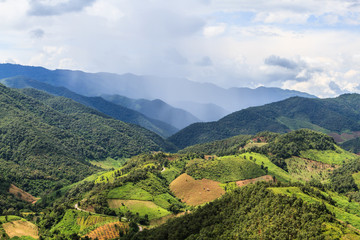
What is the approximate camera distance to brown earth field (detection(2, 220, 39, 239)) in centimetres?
12893

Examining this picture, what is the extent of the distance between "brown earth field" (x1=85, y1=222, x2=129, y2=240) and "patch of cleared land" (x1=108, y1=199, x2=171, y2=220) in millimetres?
18132

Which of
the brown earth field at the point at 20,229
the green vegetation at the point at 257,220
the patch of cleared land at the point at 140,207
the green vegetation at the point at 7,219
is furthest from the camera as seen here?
the patch of cleared land at the point at 140,207

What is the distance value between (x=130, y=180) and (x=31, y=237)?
208ft

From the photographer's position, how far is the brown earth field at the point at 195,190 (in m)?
172

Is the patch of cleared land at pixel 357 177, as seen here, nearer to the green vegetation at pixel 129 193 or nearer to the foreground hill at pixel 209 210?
the foreground hill at pixel 209 210

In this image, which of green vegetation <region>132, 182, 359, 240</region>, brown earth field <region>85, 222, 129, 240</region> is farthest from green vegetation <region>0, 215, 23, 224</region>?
green vegetation <region>132, 182, 359, 240</region>

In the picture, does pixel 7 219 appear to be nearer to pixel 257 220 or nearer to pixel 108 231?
pixel 108 231

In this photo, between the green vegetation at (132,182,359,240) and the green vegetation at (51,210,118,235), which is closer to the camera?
the green vegetation at (132,182,359,240)

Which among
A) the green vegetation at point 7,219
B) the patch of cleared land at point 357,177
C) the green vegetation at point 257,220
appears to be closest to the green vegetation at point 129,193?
the green vegetation at point 7,219

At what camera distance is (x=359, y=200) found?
162 metres

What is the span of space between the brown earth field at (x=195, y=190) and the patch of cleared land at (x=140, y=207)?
2742cm

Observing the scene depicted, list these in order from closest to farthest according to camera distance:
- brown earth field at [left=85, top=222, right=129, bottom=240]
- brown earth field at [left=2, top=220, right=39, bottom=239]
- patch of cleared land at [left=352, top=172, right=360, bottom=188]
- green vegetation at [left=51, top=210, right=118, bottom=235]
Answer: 1. brown earth field at [left=85, top=222, right=129, bottom=240]
2. green vegetation at [left=51, top=210, right=118, bottom=235]
3. brown earth field at [left=2, top=220, right=39, bottom=239]
4. patch of cleared land at [left=352, top=172, right=360, bottom=188]

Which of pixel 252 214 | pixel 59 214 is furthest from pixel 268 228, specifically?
pixel 59 214

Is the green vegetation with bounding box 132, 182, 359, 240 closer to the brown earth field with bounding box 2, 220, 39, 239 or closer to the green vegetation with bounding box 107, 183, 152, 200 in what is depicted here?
the green vegetation with bounding box 107, 183, 152, 200
